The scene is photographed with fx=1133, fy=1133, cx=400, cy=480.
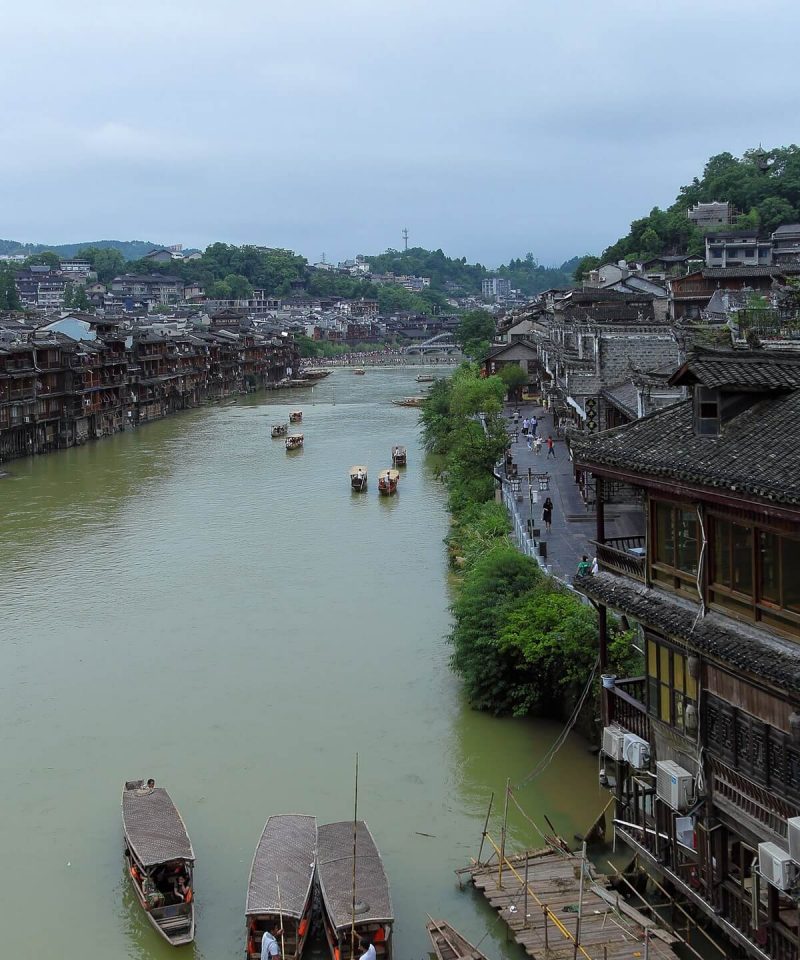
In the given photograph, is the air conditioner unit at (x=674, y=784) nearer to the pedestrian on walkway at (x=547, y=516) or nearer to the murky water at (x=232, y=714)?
the murky water at (x=232, y=714)

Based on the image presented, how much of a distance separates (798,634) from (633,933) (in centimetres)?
369

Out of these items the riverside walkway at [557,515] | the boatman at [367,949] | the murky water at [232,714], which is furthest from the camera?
the riverside walkway at [557,515]

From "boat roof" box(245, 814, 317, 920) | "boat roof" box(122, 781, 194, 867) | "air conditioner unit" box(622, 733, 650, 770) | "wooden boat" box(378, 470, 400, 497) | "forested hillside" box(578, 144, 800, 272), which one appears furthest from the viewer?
"forested hillside" box(578, 144, 800, 272)

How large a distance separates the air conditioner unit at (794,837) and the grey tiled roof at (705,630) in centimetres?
106

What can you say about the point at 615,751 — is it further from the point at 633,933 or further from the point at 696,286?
the point at 696,286

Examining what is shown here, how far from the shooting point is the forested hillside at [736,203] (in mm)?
76806

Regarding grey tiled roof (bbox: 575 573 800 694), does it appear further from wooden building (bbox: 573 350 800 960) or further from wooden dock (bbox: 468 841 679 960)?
wooden dock (bbox: 468 841 679 960)

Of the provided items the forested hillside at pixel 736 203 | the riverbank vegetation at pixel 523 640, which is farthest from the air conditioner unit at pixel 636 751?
the forested hillside at pixel 736 203

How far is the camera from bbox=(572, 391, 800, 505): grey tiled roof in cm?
926

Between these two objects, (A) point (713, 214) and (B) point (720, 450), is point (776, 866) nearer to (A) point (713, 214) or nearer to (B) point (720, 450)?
(B) point (720, 450)

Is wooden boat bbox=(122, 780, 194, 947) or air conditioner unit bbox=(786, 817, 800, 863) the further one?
wooden boat bbox=(122, 780, 194, 947)

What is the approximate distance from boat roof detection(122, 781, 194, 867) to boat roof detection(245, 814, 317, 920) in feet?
3.09

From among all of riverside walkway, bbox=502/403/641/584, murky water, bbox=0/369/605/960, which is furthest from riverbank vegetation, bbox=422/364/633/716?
riverside walkway, bbox=502/403/641/584

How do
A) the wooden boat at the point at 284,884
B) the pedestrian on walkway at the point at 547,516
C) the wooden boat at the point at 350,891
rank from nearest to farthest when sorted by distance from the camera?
the wooden boat at the point at 350,891
the wooden boat at the point at 284,884
the pedestrian on walkway at the point at 547,516
